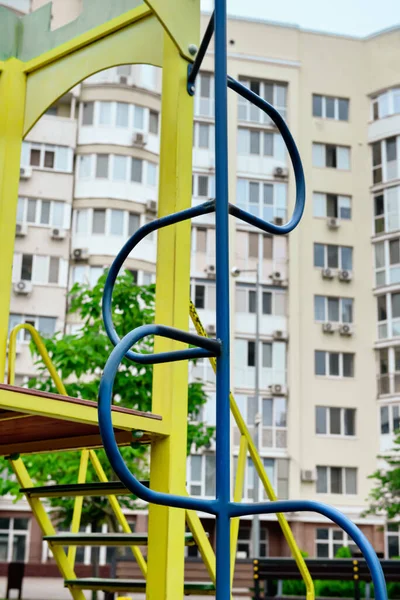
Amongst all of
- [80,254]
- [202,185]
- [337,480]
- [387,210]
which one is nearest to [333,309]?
[387,210]

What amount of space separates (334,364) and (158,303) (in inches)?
1399

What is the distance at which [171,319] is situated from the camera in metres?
4.46

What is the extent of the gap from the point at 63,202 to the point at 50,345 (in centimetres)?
2086

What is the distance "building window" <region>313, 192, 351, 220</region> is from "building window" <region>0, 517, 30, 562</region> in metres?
18.7

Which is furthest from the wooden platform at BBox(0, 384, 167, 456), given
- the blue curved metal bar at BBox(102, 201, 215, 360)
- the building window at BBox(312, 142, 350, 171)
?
the building window at BBox(312, 142, 350, 171)

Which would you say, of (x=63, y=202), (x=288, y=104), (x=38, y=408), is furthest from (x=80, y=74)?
(x=288, y=104)

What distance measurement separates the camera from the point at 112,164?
38281 millimetres

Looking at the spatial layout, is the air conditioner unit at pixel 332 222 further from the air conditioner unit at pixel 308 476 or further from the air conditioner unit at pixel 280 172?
the air conditioner unit at pixel 308 476

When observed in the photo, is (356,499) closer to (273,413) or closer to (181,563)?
(273,413)

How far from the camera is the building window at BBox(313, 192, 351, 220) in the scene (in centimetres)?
4131

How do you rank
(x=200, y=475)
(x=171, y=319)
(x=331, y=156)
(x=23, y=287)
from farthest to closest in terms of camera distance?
(x=331, y=156), (x=200, y=475), (x=23, y=287), (x=171, y=319)

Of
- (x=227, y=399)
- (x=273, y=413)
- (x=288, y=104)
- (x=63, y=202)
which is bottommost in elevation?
(x=227, y=399)

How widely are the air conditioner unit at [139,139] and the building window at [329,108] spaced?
878 cm

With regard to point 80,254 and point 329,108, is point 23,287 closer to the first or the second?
point 80,254
